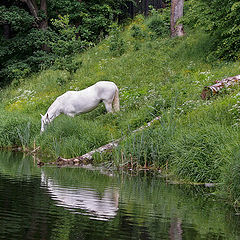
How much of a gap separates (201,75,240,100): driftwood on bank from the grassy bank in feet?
0.77

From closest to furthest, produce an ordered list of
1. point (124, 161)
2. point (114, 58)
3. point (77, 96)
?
point (124, 161) < point (77, 96) < point (114, 58)

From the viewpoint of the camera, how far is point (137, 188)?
8469 millimetres

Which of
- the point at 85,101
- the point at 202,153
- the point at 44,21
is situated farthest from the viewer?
the point at 44,21

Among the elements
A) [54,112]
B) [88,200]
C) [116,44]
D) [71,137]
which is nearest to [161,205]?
[88,200]

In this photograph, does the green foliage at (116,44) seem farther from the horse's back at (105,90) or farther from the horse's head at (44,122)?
the horse's head at (44,122)

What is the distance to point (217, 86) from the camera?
13.9 m

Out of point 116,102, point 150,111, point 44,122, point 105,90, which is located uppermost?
point 105,90

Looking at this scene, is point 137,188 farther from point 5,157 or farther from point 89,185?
point 5,157

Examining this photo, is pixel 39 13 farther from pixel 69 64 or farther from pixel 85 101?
pixel 85 101

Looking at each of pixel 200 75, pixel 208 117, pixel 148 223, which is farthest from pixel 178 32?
pixel 148 223

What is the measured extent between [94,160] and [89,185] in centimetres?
397

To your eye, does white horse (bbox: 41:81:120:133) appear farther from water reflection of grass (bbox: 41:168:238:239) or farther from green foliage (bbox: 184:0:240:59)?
water reflection of grass (bbox: 41:168:238:239)

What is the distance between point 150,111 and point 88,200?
25.8 ft

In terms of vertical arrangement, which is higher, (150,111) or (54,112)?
(54,112)
